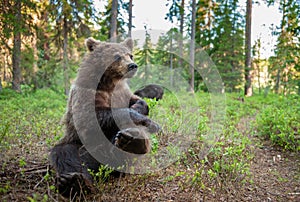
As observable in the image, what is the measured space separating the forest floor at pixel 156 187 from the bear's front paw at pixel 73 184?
0.29 feet

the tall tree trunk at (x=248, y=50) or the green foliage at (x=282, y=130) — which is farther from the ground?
the tall tree trunk at (x=248, y=50)

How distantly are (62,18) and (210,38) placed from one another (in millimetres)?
12136

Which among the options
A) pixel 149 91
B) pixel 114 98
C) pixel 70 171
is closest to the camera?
pixel 70 171

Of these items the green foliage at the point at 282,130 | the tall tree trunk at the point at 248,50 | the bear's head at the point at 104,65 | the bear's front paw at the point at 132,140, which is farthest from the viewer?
the tall tree trunk at the point at 248,50

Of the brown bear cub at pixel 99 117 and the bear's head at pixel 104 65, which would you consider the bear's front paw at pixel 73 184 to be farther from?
the bear's head at pixel 104 65

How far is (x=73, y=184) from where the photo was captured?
253cm

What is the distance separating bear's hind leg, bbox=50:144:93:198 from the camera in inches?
99.6

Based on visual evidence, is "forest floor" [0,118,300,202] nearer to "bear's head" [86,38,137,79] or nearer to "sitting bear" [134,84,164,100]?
"bear's head" [86,38,137,79]

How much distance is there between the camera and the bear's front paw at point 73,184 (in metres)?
2.52

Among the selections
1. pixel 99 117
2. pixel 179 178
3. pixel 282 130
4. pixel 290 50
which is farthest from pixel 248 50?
pixel 99 117

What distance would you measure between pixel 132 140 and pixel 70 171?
815 mm

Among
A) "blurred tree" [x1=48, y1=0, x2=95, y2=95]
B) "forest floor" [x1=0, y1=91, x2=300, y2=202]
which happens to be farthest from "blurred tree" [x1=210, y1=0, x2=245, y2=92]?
"forest floor" [x1=0, y1=91, x2=300, y2=202]

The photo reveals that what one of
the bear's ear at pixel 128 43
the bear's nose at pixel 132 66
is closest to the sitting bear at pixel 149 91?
the bear's ear at pixel 128 43

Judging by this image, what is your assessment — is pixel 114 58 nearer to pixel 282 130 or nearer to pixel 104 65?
pixel 104 65
